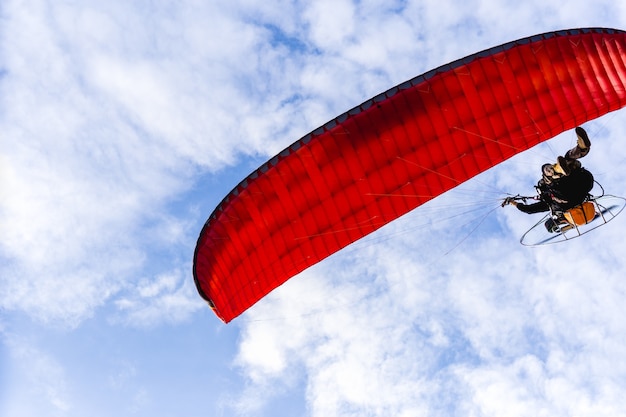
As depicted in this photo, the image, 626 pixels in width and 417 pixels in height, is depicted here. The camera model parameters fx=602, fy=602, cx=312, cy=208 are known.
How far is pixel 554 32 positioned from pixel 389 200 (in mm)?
5355

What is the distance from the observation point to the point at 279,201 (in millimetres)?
14352

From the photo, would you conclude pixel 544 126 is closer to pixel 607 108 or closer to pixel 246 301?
pixel 607 108

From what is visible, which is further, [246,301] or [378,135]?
[246,301]

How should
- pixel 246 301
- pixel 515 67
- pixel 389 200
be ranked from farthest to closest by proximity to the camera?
pixel 246 301 → pixel 389 200 → pixel 515 67

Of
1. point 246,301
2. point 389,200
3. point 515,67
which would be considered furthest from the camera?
point 246,301

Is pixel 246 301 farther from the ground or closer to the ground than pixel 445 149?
closer to the ground

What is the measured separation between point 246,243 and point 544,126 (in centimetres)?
764

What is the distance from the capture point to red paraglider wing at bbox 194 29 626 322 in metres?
13.6

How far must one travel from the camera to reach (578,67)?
13633mm

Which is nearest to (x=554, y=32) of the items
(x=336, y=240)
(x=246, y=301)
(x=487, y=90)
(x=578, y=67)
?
(x=578, y=67)

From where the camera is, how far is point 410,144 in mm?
14031

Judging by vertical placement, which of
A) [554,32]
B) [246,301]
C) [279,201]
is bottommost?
[246,301]

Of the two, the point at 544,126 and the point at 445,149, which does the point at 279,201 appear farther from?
the point at 544,126

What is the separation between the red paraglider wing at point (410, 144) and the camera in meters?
13.6
